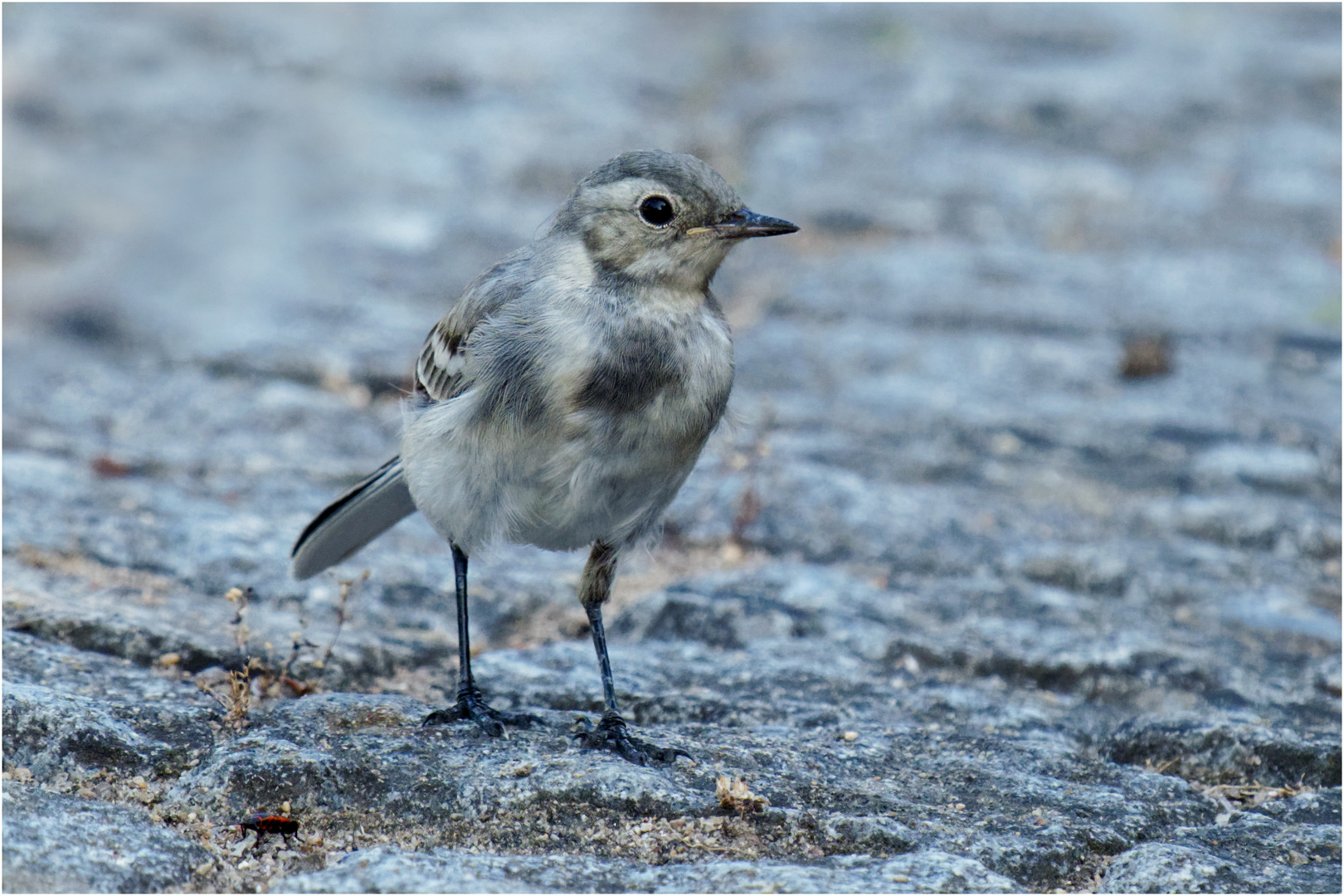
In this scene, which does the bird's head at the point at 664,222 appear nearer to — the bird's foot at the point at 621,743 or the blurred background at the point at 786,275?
the bird's foot at the point at 621,743

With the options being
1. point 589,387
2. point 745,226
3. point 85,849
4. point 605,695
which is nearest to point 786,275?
point 745,226

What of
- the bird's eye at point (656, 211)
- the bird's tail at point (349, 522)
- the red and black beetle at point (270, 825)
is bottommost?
the red and black beetle at point (270, 825)

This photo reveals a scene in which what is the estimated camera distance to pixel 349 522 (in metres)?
4.75

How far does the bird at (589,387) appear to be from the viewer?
408 cm

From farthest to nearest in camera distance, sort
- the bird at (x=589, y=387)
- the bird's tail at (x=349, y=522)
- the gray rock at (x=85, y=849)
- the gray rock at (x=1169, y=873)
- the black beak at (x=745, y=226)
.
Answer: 1. the bird's tail at (x=349, y=522)
2. the black beak at (x=745, y=226)
3. the bird at (x=589, y=387)
4. the gray rock at (x=1169, y=873)
5. the gray rock at (x=85, y=849)

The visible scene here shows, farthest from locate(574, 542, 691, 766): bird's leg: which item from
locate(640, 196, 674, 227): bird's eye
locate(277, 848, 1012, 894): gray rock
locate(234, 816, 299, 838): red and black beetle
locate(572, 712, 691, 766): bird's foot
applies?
locate(640, 196, 674, 227): bird's eye

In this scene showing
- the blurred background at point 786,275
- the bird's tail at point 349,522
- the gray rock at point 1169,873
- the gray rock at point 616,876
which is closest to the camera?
the gray rock at point 616,876

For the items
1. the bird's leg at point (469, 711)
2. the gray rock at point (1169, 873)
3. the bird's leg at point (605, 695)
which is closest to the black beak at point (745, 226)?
the bird's leg at point (605, 695)

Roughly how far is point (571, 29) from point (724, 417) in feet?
27.4

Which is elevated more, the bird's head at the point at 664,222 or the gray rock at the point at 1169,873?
the bird's head at the point at 664,222

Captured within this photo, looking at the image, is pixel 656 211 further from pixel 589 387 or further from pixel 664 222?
pixel 589 387

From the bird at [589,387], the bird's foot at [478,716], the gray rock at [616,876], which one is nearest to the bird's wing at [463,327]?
the bird at [589,387]

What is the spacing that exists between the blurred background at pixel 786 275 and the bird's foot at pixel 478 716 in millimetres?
1049

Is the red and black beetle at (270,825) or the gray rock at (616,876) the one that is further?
the red and black beetle at (270,825)
